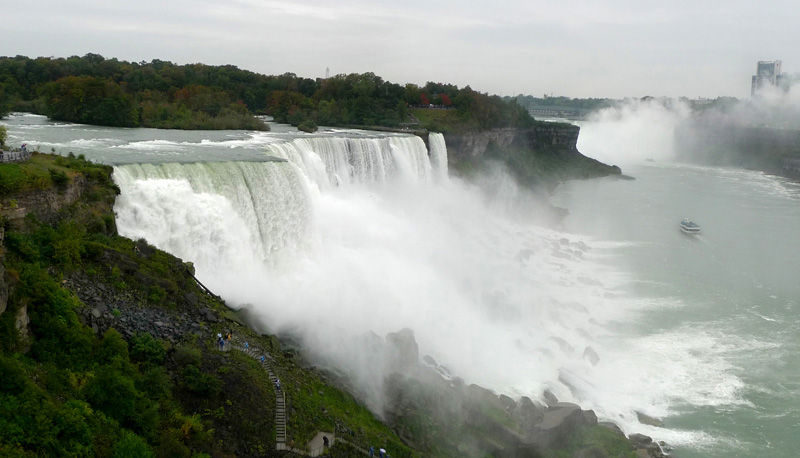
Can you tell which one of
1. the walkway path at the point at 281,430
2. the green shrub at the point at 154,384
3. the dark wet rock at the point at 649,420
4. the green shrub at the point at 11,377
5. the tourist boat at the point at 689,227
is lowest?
the dark wet rock at the point at 649,420

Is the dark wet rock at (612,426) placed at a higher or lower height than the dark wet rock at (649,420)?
higher

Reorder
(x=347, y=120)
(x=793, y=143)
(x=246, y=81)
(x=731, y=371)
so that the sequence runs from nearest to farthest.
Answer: (x=731, y=371) → (x=347, y=120) → (x=246, y=81) → (x=793, y=143)

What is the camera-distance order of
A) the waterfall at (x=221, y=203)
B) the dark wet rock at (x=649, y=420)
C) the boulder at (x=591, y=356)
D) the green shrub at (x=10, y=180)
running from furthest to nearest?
the boulder at (x=591, y=356), the waterfall at (x=221, y=203), the dark wet rock at (x=649, y=420), the green shrub at (x=10, y=180)

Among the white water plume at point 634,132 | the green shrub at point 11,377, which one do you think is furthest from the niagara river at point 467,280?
the white water plume at point 634,132

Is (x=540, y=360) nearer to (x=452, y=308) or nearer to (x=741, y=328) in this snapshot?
(x=452, y=308)

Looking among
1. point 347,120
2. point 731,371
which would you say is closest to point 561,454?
point 731,371

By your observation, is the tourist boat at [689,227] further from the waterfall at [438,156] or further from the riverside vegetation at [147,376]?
the riverside vegetation at [147,376]

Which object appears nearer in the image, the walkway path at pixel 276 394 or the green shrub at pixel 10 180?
the walkway path at pixel 276 394

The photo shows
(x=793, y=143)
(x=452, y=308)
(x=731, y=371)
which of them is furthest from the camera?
(x=793, y=143)
